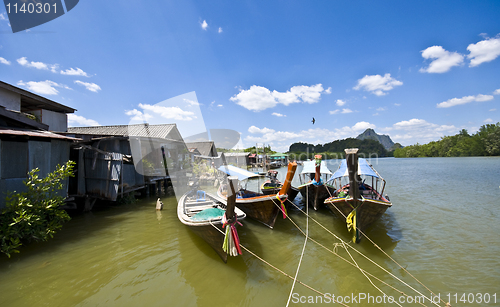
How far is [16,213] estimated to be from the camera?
229 inches

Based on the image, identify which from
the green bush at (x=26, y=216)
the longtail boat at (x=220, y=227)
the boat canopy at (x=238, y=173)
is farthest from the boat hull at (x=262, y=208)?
the green bush at (x=26, y=216)

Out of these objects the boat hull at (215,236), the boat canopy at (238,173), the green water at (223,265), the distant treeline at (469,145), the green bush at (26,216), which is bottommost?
the green water at (223,265)

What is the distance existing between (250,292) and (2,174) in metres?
8.73

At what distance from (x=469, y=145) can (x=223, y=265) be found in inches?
3636

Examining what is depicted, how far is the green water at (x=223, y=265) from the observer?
16.0 ft

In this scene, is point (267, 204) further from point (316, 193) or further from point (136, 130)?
point (136, 130)

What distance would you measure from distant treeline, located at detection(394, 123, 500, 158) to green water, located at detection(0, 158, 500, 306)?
73.4 m

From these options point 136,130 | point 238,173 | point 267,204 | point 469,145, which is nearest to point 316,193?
point 267,204

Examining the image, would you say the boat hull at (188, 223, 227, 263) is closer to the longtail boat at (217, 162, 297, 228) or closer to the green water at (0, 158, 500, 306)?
the green water at (0, 158, 500, 306)

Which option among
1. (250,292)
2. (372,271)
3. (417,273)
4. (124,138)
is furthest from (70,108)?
(417,273)

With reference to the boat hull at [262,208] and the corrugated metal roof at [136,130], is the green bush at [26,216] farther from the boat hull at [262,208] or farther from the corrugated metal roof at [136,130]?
the corrugated metal roof at [136,130]

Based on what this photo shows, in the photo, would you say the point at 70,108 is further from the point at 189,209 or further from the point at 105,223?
the point at 189,209

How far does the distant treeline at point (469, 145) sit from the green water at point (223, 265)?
73.4 metres

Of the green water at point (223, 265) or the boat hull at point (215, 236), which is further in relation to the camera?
the boat hull at point (215, 236)
